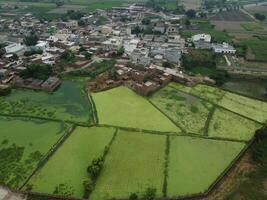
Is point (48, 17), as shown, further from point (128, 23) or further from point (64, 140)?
point (64, 140)

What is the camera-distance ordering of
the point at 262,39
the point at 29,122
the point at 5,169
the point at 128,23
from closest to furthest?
1. the point at 5,169
2. the point at 29,122
3. the point at 262,39
4. the point at 128,23

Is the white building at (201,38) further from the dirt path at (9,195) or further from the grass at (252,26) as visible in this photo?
the dirt path at (9,195)

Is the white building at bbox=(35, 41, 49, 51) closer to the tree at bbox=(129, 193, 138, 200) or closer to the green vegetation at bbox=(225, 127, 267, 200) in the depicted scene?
the tree at bbox=(129, 193, 138, 200)

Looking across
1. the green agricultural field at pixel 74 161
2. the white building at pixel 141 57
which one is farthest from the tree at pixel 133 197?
the white building at pixel 141 57

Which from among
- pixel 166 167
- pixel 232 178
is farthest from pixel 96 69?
pixel 232 178

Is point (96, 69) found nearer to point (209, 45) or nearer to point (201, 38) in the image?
point (209, 45)

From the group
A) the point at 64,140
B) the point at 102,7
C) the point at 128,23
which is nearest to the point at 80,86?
the point at 64,140

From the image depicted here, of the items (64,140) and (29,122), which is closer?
(64,140)
